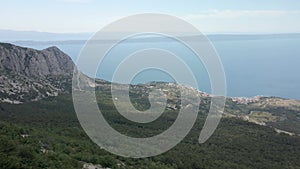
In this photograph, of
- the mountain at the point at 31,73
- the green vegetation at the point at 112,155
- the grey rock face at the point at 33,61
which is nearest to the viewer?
the green vegetation at the point at 112,155

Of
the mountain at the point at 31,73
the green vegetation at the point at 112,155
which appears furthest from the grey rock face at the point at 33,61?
the green vegetation at the point at 112,155

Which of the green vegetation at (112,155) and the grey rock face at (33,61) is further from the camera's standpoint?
the grey rock face at (33,61)

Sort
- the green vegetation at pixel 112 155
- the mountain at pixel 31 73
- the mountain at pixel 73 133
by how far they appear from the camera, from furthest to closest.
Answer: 1. the mountain at pixel 31 73
2. the mountain at pixel 73 133
3. the green vegetation at pixel 112 155

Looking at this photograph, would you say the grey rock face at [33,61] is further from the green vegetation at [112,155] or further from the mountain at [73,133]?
the green vegetation at [112,155]

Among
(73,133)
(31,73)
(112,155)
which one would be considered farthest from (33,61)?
(112,155)

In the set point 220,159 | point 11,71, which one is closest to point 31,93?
point 11,71

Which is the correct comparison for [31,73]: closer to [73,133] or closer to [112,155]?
[73,133]

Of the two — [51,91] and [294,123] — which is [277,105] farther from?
[51,91]
